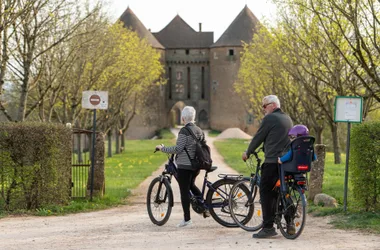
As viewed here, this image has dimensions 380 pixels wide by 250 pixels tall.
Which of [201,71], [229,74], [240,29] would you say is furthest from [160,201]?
[201,71]

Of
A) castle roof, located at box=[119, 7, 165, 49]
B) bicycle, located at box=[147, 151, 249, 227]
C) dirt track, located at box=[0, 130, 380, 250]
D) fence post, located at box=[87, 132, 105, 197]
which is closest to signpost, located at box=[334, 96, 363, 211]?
dirt track, located at box=[0, 130, 380, 250]

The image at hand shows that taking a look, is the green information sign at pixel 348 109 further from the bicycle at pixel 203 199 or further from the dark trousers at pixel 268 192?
the dark trousers at pixel 268 192

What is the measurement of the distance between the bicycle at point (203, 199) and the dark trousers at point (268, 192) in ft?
2.14

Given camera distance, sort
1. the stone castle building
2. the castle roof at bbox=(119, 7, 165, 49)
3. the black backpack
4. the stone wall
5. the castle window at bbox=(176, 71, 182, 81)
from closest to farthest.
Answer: the black backpack < the castle roof at bbox=(119, 7, 165, 49) < the stone castle building < the stone wall < the castle window at bbox=(176, 71, 182, 81)

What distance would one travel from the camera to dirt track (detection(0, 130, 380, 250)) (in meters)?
8.88

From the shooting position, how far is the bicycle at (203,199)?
10.5 meters

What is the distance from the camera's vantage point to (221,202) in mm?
10570

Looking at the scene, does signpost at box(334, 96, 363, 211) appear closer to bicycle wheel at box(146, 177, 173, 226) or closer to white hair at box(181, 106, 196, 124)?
white hair at box(181, 106, 196, 124)

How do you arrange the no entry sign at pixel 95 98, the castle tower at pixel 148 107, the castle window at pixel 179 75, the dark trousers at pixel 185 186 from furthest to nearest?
the castle window at pixel 179 75 → the castle tower at pixel 148 107 → the no entry sign at pixel 95 98 → the dark trousers at pixel 185 186

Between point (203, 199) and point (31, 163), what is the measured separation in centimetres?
390

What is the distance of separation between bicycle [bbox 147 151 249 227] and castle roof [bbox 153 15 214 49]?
78.0m

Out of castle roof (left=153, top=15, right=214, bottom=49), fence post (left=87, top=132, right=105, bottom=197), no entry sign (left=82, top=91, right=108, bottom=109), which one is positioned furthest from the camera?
castle roof (left=153, top=15, right=214, bottom=49)

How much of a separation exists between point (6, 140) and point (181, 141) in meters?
4.04

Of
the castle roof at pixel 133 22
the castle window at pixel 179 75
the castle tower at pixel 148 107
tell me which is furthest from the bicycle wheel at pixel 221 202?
the castle window at pixel 179 75
